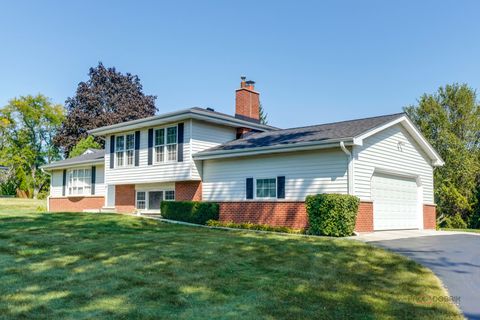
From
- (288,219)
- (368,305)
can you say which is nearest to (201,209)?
(288,219)

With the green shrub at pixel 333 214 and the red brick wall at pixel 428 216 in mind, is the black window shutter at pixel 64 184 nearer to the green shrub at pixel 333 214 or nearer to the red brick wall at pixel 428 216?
the green shrub at pixel 333 214

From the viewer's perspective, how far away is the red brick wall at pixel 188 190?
2028 centimetres

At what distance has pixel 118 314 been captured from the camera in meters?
5.46

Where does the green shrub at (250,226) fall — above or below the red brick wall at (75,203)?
below

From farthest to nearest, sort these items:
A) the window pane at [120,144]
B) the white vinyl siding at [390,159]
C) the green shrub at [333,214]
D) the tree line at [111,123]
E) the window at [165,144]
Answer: the tree line at [111,123] → the window pane at [120,144] → the window at [165,144] → the white vinyl siding at [390,159] → the green shrub at [333,214]

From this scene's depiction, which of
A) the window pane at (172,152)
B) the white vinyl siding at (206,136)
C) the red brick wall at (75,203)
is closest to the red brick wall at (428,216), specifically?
the white vinyl siding at (206,136)

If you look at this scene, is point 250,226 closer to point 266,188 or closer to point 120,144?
point 266,188

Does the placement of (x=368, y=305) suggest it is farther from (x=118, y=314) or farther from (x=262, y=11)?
(x=262, y=11)

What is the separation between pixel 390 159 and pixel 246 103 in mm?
9073

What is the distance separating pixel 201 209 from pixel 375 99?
2170 cm

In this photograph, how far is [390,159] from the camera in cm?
1792

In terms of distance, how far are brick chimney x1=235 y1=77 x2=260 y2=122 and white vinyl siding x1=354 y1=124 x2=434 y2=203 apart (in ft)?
27.7

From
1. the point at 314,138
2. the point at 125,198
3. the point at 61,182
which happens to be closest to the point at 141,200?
the point at 125,198

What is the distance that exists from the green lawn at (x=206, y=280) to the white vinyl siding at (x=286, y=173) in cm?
469
